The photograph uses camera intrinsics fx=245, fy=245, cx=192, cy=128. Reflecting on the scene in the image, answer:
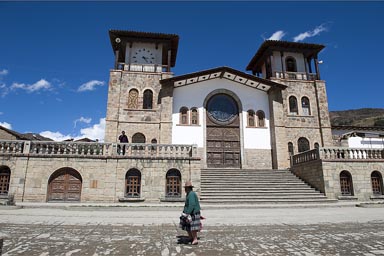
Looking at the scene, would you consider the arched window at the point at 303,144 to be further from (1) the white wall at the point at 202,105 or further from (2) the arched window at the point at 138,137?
(2) the arched window at the point at 138,137

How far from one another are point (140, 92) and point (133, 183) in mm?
8829

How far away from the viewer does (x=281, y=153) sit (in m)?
19.3

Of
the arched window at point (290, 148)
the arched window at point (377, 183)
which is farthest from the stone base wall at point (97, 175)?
the arched window at point (377, 183)

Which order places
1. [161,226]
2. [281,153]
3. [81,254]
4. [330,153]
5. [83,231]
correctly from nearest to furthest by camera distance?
[81,254] < [83,231] < [161,226] < [330,153] < [281,153]

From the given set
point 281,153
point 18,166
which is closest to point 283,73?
point 281,153

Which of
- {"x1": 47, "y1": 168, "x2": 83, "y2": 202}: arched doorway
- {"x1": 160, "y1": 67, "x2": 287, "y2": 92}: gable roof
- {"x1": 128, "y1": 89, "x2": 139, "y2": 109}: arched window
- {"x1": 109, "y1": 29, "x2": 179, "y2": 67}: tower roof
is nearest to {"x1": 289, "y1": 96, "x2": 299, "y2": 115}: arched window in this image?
{"x1": 160, "y1": 67, "x2": 287, "y2": 92}: gable roof

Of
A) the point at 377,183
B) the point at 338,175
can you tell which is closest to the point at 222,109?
the point at 338,175

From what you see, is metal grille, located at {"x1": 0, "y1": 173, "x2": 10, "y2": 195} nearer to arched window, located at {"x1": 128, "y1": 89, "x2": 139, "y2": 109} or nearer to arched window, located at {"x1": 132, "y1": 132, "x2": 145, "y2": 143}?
arched window, located at {"x1": 132, "y1": 132, "x2": 145, "y2": 143}

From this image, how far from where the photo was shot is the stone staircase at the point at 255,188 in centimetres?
1279

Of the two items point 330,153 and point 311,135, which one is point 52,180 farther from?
point 311,135

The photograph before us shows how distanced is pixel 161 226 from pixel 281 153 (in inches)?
588

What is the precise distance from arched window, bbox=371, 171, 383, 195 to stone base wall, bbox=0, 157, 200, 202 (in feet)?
35.1

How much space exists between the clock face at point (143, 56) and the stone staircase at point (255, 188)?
36.6ft

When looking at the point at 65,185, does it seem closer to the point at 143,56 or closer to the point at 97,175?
the point at 97,175
